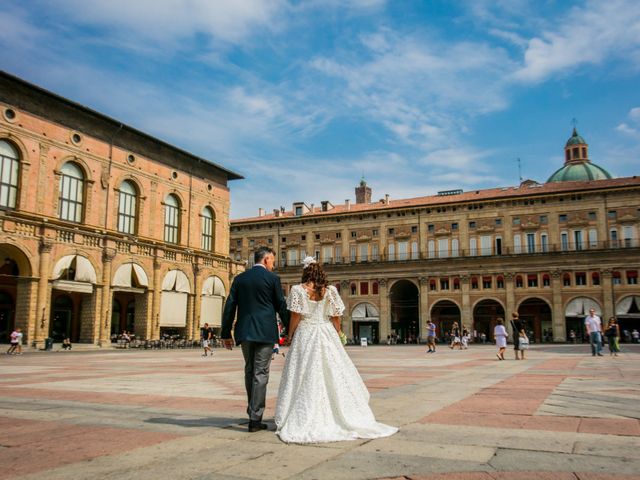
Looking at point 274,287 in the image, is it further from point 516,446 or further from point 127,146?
point 127,146

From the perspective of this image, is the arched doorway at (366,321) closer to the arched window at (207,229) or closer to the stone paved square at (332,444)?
the arched window at (207,229)

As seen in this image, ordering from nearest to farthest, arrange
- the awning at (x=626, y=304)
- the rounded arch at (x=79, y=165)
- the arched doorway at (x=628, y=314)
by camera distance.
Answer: the rounded arch at (x=79, y=165)
the arched doorway at (x=628, y=314)
the awning at (x=626, y=304)

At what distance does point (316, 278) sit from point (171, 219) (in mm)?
40264

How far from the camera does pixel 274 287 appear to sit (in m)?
6.27

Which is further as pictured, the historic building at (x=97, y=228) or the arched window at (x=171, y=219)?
the arched window at (x=171, y=219)

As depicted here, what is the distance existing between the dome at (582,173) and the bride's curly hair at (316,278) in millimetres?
75999

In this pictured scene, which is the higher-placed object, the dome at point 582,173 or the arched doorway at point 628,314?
the dome at point 582,173

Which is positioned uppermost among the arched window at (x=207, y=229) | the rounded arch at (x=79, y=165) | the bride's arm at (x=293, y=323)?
the rounded arch at (x=79, y=165)

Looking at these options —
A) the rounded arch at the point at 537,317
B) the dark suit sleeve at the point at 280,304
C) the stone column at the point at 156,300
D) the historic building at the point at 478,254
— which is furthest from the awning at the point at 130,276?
the rounded arch at the point at 537,317

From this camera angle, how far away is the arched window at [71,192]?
35.5 metres

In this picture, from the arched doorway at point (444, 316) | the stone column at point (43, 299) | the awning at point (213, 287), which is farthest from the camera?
the arched doorway at point (444, 316)

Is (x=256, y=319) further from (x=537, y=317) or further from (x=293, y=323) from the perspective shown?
(x=537, y=317)

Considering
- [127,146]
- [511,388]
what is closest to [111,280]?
[127,146]

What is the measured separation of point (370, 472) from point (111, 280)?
3447 centimetres
